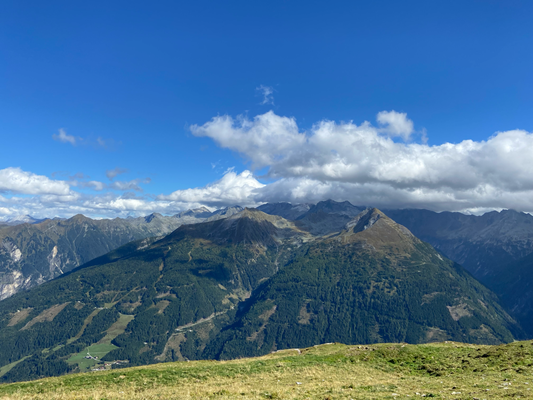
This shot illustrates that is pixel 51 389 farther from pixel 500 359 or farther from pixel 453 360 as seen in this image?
pixel 500 359

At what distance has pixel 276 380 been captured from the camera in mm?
39406

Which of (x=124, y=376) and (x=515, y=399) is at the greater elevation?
(x=515, y=399)

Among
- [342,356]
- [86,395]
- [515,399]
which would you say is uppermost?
[515,399]

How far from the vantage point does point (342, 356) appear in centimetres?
5528

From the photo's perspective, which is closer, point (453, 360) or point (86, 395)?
point (86, 395)

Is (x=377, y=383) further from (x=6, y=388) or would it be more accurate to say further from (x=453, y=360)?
(x=6, y=388)

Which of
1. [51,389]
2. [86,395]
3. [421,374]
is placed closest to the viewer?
[86,395]

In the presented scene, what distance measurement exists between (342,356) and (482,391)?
2927cm

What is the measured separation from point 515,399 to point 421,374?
19597mm

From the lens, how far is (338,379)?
39.2 meters

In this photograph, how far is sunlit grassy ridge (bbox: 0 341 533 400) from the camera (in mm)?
30391

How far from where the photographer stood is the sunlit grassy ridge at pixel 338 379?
30391 millimetres

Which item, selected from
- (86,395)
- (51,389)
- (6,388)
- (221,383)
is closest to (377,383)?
(221,383)

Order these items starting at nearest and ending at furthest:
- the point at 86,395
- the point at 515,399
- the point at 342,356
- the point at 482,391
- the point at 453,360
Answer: the point at 515,399 → the point at 482,391 → the point at 86,395 → the point at 453,360 → the point at 342,356
